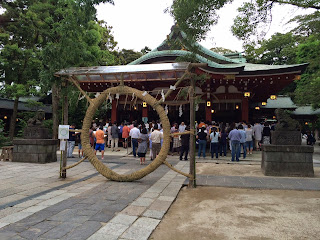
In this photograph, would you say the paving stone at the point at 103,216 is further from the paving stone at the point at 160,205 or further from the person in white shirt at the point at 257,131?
the person in white shirt at the point at 257,131

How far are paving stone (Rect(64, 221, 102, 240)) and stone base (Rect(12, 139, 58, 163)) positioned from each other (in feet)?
21.5

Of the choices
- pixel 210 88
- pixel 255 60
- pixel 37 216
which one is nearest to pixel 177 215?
pixel 37 216

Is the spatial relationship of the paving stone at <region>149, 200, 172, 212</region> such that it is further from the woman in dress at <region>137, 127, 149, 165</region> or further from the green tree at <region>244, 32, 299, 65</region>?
the green tree at <region>244, 32, 299, 65</region>

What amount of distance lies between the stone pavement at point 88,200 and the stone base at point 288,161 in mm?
498

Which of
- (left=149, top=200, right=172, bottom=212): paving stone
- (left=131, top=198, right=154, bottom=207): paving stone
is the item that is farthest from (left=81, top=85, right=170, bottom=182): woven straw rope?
(left=149, top=200, right=172, bottom=212): paving stone

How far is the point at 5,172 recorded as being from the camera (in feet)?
23.6

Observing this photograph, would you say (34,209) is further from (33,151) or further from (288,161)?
(288,161)

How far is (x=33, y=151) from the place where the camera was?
29.9ft

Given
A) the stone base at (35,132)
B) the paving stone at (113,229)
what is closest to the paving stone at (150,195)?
the paving stone at (113,229)

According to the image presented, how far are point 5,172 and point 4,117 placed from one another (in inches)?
692

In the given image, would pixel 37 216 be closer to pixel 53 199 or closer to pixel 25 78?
pixel 53 199

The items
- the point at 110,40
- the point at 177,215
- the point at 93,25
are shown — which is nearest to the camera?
the point at 177,215

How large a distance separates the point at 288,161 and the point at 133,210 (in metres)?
5.41

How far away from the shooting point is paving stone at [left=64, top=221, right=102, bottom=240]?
3.02m
